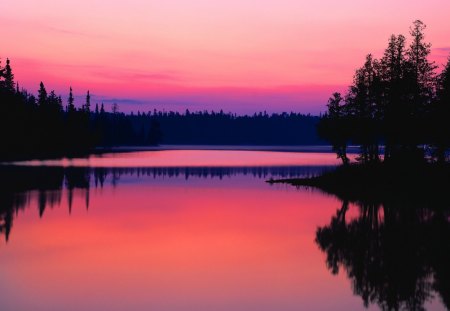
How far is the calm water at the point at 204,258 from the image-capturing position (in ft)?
58.9

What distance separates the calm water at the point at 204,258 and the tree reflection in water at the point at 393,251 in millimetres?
61

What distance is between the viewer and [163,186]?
6016 cm

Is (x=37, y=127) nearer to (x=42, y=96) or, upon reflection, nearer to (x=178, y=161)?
(x=42, y=96)

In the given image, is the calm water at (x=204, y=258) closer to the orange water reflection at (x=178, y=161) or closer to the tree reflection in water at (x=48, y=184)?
the tree reflection in water at (x=48, y=184)

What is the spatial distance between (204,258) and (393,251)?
7.81 metres

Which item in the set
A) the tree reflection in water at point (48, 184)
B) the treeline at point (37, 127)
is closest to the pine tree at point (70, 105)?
the treeline at point (37, 127)

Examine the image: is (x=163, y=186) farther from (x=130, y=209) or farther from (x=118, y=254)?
(x=118, y=254)

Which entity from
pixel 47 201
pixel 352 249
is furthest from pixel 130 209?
pixel 352 249

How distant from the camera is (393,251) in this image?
25.2m

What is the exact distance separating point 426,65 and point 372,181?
58.0 ft

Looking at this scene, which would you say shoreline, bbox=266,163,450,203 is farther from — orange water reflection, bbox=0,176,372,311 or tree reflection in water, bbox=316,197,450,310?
orange water reflection, bbox=0,176,372,311

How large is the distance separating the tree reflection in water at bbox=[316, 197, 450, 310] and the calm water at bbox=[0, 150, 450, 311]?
61 millimetres

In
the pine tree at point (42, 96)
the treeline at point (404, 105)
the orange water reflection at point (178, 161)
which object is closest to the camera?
the treeline at point (404, 105)

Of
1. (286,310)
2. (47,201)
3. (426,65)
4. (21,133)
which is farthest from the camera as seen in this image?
(21,133)
